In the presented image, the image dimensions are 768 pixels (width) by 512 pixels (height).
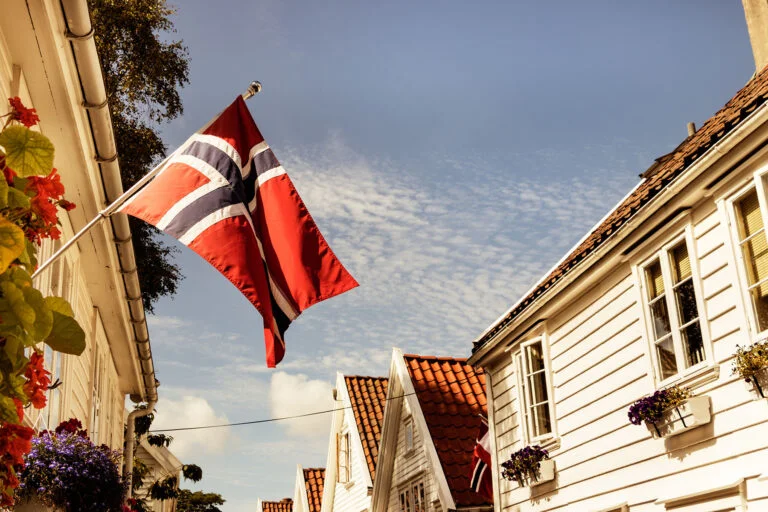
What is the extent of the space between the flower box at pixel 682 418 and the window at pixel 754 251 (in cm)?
107

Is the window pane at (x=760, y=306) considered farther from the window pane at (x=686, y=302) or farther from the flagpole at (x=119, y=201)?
the flagpole at (x=119, y=201)

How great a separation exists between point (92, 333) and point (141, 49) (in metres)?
10.2

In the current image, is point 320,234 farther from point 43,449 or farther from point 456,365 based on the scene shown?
point 456,365

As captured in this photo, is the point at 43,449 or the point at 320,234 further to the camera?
the point at 320,234

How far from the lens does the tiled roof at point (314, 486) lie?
96.6 feet

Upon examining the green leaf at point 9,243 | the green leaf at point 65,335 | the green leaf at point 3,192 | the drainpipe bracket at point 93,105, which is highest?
the drainpipe bracket at point 93,105

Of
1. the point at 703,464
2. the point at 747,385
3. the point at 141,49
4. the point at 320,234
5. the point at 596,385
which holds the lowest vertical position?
the point at 703,464

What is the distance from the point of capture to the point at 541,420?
1202 centimetres

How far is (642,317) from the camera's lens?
363 inches

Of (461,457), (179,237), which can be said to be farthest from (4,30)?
(461,457)

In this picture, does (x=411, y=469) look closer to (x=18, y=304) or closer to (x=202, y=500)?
(x=18, y=304)

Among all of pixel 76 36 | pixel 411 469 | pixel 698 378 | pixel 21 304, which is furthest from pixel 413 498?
pixel 21 304

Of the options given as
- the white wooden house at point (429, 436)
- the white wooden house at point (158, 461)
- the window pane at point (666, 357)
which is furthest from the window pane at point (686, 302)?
the white wooden house at point (158, 461)

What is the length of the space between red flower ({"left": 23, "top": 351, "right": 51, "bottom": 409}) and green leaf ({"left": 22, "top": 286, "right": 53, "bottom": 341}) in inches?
6.9
